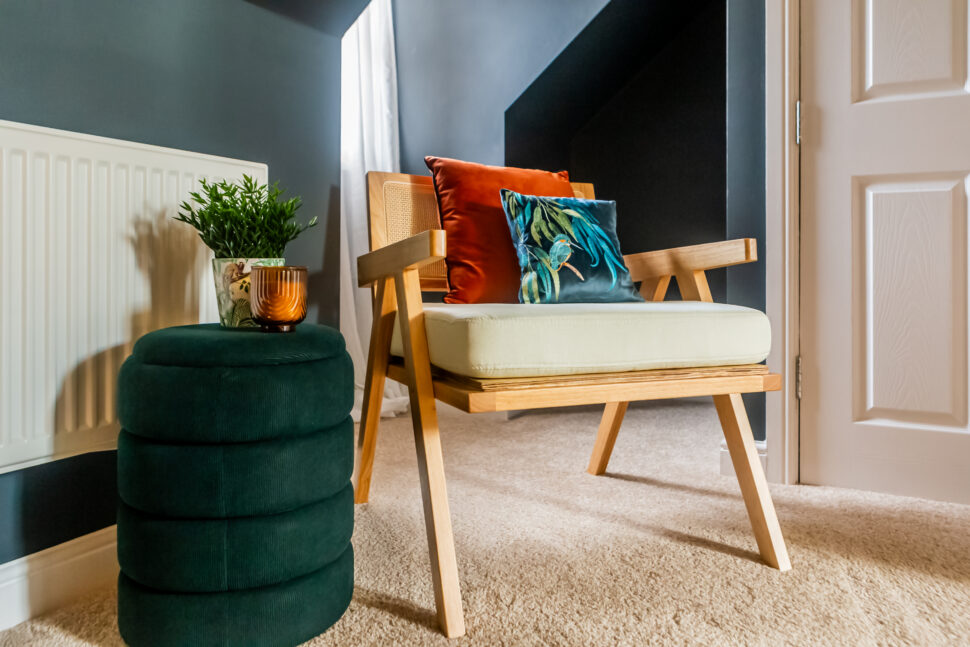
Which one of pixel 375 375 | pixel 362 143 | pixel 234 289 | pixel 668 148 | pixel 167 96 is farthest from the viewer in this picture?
pixel 668 148

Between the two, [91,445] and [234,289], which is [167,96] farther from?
[91,445]

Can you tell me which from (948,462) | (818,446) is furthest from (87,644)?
(948,462)

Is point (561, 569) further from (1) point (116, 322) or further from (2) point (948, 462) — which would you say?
(2) point (948, 462)

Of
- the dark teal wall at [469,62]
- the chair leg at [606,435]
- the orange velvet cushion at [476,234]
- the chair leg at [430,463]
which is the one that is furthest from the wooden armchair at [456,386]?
the dark teal wall at [469,62]

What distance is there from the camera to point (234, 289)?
1.03 meters

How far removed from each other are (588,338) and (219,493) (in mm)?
563

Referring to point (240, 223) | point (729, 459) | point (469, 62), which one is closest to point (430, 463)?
point (240, 223)

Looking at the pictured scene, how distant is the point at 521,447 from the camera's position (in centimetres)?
197

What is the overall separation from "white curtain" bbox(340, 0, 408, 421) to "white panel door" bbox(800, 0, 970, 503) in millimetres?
1504

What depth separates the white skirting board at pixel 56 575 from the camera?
3.06 feet

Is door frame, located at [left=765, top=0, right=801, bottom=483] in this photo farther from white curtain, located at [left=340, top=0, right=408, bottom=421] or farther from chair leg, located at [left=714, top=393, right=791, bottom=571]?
white curtain, located at [left=340, top=0, right=408, bottom=421]

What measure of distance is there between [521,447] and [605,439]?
0.42 metres

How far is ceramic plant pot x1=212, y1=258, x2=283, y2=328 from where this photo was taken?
40.4 inches

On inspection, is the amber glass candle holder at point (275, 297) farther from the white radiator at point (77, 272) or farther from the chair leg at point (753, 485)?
the chair leg at point (753, 485)
